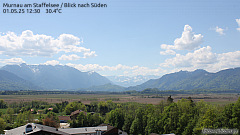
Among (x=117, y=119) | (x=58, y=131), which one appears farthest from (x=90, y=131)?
(x=117, y=119)

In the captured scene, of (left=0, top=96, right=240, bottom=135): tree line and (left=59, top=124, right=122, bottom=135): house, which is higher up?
(left=0, top=96, right=240, bottom=135): tree line

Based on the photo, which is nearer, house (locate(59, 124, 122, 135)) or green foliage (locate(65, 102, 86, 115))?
house (locate(59, 124, 122, 135))

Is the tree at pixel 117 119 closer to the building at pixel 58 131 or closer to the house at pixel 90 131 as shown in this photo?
the building at pixel 58 131

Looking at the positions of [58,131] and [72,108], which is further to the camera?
[72,108]

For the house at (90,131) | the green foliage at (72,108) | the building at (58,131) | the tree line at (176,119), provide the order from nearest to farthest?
the tree line at (176,119), the building at (58,131), the house at (90,131), the green foliage at (72,108)

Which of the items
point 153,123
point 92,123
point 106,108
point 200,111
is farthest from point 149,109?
point 106,108

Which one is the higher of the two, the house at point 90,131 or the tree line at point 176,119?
the tree line at point 176,119

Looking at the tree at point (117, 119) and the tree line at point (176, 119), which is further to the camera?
the tree at point (117, 119)

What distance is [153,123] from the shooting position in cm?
6188

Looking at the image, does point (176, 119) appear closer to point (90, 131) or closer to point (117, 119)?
point (90, 131)

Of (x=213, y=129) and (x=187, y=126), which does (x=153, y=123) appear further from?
(x=213, y=129)

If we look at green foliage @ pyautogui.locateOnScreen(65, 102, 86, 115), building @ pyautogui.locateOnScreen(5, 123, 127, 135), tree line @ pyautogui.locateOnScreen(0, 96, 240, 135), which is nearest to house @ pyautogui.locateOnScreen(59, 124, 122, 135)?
building @ pyautogui.locateOnScreen(5, 123, 127, 135)

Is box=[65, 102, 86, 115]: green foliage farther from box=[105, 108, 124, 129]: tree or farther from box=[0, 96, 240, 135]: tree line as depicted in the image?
box=[105, 108, 124, 129]: tree

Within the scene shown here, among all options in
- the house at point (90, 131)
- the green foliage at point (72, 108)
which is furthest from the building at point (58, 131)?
the green foliage at point (72, 108)
